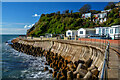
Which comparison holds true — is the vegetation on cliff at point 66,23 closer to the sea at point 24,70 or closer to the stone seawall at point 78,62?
the stone seawall at point 78,62

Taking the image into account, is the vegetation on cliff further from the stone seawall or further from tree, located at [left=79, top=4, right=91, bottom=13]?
the stone seawall

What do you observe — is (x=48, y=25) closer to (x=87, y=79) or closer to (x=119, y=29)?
(x=119, y=29)

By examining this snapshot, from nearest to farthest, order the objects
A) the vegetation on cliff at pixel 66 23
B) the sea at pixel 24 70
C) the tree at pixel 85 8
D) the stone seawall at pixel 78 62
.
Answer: the stone seawall at pixel 78 62
the sea at pixel 24 70
the vegetation on cliff at pixel 66 23
the tree at pixel 85 8

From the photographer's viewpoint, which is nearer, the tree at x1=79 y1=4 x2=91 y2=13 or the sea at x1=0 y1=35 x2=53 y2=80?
the sea at x1=0 y1=35 x2=53 y2=80

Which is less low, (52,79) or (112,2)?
(112,2)

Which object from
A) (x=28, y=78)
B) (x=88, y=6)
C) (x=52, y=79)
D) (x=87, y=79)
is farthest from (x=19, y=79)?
(x=88, y=6)

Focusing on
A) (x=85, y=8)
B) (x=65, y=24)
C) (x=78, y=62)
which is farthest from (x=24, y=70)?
(x=85, y=8)

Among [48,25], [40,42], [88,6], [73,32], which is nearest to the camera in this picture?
[40,42]

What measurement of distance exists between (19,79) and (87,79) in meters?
9.28

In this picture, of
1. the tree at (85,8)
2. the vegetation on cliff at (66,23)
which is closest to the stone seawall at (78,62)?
the vegetation on cliff at (66,23)

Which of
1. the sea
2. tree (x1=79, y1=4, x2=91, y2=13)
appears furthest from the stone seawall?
tree (x1=79, y1=4, x2=91, y2=13)

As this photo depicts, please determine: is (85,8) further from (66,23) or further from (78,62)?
(78,62)

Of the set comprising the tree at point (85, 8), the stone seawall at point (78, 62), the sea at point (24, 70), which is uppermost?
the tree at point (85, 8)

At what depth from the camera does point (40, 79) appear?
13.2 metres
